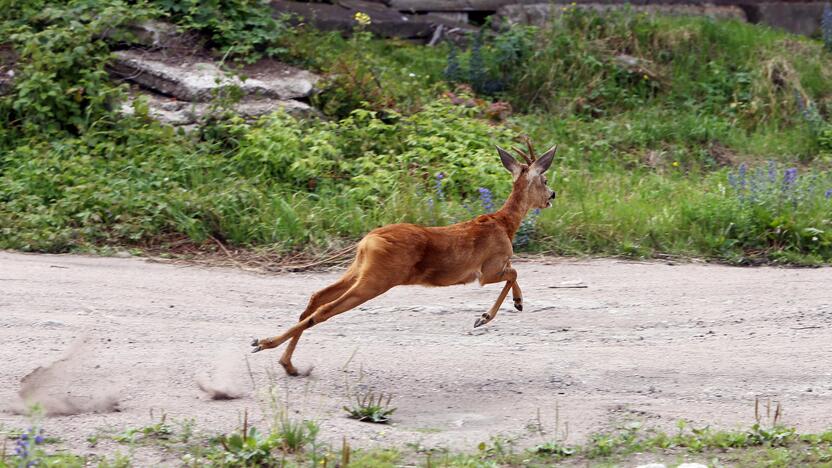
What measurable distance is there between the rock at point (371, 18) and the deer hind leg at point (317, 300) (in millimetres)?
7993

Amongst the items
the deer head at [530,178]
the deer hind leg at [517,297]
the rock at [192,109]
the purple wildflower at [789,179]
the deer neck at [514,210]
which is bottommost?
the deer hind leg at [517,297]

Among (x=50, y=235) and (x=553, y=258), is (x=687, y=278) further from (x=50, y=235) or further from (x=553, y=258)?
(x=50, y=235)

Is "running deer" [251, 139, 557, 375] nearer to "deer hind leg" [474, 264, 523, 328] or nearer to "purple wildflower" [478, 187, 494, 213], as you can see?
"deer hind leg" [474, 264, 523, 328]

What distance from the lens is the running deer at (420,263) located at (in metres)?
6.76

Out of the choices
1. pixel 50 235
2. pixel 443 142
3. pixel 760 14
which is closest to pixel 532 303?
pixel 443 142

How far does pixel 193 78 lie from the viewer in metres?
12.4

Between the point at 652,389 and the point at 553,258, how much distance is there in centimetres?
321

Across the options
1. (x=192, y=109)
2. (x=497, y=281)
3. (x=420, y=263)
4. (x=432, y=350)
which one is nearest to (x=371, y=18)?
(x=192, y=109)

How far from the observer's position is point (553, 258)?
9898 mm

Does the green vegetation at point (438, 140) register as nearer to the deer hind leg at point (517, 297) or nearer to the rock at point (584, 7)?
the rock at point (584, 7)

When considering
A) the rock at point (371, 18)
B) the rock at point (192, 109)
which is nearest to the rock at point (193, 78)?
the rock at point (192, 109)

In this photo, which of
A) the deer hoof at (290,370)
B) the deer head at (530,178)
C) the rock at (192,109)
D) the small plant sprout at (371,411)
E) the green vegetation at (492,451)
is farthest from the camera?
the rock at (192,109)

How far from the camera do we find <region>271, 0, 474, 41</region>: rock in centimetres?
1489

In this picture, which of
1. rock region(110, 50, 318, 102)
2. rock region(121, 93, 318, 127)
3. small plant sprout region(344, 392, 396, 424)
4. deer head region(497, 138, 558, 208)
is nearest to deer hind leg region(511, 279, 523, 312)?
deer head region(497, 138, 558, 208)
